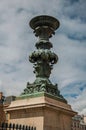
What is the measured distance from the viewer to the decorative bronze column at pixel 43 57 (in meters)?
12.6

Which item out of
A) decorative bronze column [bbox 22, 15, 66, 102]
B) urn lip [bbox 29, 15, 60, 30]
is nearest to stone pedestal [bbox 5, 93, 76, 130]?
decorative bronze column [bbox 22, 15, 66, 102]

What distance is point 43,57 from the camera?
1305 centimetres

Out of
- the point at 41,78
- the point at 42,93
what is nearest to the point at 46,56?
the point at 41,78

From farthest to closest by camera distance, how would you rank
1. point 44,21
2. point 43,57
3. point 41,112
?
point 44,21 < point 43,57 < point 41,112

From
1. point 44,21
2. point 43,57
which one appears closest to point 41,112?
point 43,57

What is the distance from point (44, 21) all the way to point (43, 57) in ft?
5.83

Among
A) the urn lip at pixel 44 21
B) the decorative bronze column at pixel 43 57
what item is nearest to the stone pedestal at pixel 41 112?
the decorative bronze column at pixel 43 57

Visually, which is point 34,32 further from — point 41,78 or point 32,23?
point 41,78

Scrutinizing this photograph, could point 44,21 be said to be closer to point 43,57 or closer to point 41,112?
point 43,57

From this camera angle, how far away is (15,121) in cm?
1237

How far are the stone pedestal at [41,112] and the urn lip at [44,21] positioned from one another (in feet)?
11.7

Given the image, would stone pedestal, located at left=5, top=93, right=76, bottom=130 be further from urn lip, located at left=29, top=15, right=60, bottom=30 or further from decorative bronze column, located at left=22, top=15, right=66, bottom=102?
urn lip, located at left=29, top=15, right=60, bottom=30

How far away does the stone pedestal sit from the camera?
37.9 ft

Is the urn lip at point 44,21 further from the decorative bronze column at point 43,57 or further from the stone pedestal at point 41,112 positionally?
the stone pedestal at point 41,112
